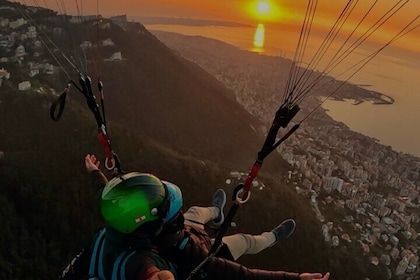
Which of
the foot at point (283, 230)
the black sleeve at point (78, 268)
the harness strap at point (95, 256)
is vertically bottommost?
the foot at point (283, 230)

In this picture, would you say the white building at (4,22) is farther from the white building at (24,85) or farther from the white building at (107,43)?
the white building at (24,85)

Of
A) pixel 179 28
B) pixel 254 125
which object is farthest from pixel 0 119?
pixel 179 28

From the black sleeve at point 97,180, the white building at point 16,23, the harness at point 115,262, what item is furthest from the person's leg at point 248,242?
the white building at point 16,23

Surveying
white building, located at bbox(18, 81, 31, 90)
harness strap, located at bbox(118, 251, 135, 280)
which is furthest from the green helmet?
white building, located at bbox(18, 81, 31, 90)

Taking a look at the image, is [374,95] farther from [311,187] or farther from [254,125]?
[311,187]

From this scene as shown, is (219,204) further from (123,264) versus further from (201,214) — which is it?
(123,264)

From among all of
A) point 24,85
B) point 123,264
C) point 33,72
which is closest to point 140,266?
point 123,264

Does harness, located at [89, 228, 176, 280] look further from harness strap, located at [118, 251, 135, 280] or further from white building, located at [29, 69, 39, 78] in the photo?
white building, located at [29, 69, 39, 78]
